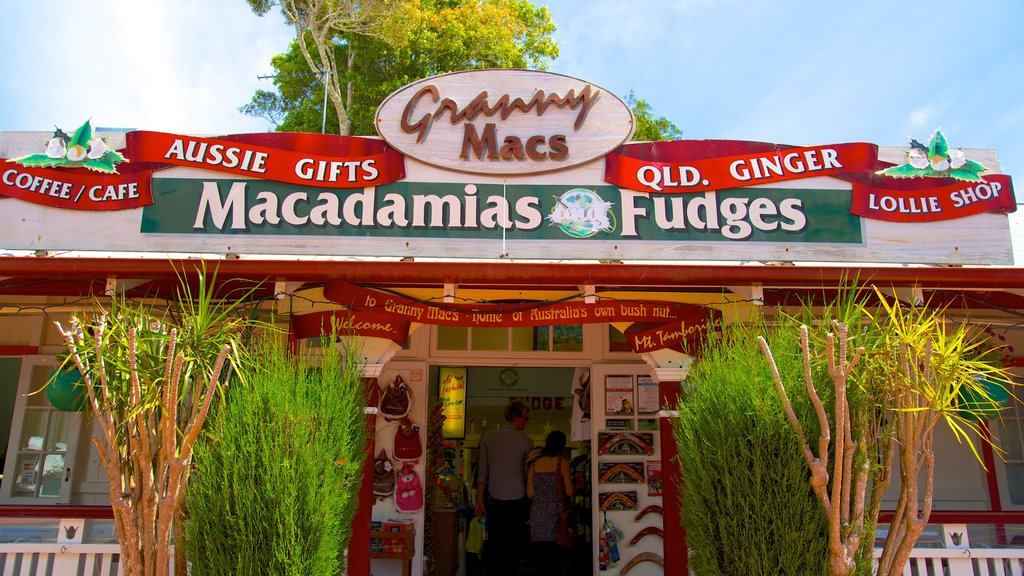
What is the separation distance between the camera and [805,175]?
616cm

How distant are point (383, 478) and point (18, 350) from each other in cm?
403

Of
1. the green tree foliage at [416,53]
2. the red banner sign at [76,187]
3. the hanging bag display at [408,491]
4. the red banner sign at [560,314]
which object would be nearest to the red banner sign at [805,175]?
the red banner sign at [560,314]

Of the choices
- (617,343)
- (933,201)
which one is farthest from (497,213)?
(933,201)

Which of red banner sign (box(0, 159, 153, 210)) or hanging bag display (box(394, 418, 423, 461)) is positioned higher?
red banner sign (box(0, 159, 153, 210))

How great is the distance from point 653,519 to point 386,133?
4.49m

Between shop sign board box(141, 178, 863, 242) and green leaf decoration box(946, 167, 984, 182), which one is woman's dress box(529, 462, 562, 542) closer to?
shop sign board box(141, 178, 863, 242)

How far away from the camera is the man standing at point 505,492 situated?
7.21m

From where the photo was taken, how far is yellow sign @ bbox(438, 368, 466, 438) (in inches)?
349

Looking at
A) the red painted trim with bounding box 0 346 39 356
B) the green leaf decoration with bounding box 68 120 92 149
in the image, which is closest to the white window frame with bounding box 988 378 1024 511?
the green leaf decoration with bounding box 68 120 92 149

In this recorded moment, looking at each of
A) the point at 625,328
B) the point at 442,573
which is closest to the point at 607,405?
the point at 625,328

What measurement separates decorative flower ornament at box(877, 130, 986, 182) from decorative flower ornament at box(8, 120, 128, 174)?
6386mm

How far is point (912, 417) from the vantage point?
404 cm

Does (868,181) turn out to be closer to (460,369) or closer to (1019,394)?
(1019,394)

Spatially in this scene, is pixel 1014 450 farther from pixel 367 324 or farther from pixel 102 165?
pixel 102 165
